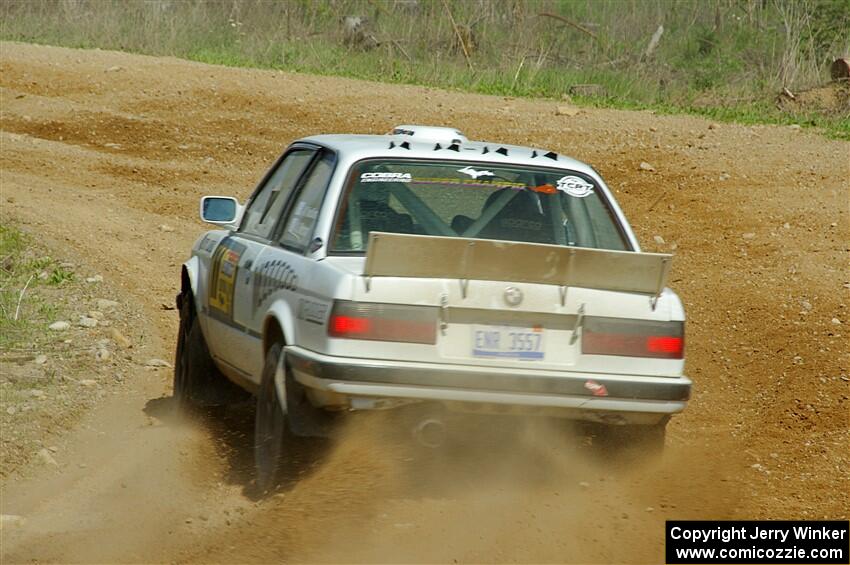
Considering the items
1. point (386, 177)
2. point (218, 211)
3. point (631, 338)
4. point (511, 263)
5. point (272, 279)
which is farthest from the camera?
point (218, 211)

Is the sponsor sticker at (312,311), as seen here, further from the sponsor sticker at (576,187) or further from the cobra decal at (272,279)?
the sponsor sticker at (576,187)

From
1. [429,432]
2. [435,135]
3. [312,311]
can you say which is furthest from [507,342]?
[435,135]

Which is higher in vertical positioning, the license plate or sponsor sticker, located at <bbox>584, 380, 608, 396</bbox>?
the license plate

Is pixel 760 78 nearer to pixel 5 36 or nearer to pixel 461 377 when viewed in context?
pixel 5 36

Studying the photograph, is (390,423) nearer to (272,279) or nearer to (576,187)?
(272,279)

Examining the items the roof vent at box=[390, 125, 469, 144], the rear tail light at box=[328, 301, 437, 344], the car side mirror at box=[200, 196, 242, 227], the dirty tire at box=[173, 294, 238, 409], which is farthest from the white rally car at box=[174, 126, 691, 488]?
the dirty tire at box=[173, 294, 238, 409]

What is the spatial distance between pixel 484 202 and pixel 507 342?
3.67 feet

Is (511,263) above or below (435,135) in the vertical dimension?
below

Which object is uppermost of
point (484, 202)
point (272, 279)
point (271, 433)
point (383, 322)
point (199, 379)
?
point (484, 202)

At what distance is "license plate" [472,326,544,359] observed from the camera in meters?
5.22

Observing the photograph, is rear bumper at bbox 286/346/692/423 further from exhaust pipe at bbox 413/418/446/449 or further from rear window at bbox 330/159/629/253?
rear window at bbox 330/159/629/253

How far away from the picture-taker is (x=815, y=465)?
661cm

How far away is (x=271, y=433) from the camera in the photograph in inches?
216

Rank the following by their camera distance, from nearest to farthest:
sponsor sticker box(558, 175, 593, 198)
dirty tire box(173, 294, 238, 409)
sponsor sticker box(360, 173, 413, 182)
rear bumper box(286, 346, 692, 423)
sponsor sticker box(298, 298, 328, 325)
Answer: rear bumper box(286, 346, 692, 423), sponsor sticker box(298, 298, 328, 325), sponsor sticker box(360, 173, 413, 182), sponsor sticker box(558, 175, 593, 198), dirty tire box(173, 294, 238, 409)
